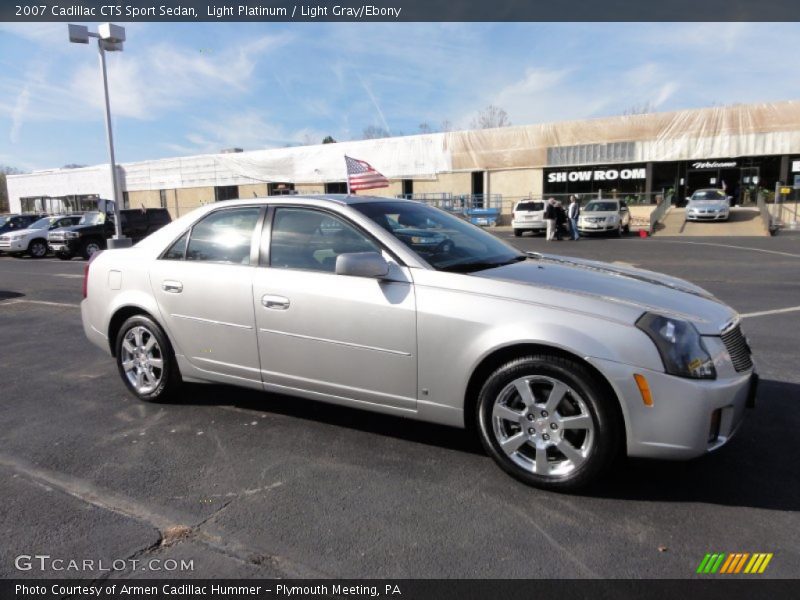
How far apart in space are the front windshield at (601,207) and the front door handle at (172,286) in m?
24.7

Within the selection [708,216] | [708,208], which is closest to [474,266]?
[708,208]

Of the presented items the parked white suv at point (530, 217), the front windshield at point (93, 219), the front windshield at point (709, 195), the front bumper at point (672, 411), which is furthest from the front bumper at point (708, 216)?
the front bumper at point (672, 411)

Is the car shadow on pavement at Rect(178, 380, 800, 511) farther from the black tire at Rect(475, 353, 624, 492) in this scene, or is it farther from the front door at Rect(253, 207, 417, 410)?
the front door at Rect(253, 207, 417, 410)

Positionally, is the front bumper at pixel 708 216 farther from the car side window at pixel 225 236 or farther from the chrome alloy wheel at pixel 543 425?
the chrome alloy wheel at pixel 543 425

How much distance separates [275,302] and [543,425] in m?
1.84

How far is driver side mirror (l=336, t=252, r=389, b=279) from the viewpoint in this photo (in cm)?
332

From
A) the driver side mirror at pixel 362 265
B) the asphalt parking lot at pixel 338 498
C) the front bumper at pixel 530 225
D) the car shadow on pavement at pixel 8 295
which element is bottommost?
the asphalt parking lot at pixel 338 498

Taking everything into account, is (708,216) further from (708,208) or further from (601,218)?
(601,218)

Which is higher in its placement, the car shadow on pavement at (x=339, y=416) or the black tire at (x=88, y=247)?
the black tire at (x=88, y=247)

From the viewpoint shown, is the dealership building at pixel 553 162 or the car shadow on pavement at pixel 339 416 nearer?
the car shadow on pavement at pixel 339 416

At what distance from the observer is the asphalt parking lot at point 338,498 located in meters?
2.56

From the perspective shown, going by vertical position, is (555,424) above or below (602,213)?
below

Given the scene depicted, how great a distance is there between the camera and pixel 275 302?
A: 3.78m

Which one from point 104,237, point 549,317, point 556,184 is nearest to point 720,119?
point 556,184
